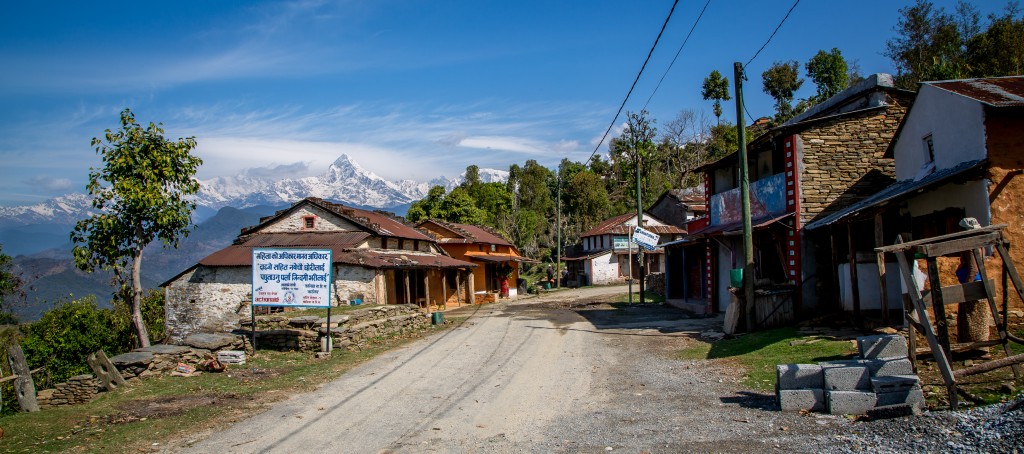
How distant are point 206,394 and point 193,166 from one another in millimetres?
11936

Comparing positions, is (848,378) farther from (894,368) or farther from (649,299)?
(649,299)

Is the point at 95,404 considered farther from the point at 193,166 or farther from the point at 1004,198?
the point at 1004,198

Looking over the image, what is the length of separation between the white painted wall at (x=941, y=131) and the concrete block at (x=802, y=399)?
6946 mm

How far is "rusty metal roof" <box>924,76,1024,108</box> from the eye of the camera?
11531 millimetres

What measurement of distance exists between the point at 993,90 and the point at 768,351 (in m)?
7.15

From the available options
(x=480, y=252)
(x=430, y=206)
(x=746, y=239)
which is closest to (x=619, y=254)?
(x=480, y=252)

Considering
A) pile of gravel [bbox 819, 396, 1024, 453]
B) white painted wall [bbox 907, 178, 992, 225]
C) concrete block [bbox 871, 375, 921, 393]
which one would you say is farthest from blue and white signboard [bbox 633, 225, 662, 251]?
pile of gravel [bbox 819, 396, 1024, 453]

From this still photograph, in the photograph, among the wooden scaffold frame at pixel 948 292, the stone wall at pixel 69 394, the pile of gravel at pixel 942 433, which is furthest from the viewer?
the stone wall at pixel 69 394

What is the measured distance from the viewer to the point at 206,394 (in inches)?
438

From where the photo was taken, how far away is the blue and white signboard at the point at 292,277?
640 inches

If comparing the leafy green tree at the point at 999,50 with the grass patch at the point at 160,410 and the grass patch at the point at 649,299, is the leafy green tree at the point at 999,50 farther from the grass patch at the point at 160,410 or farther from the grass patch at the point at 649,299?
the grass patch at the point at 160,410

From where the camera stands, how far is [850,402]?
781cm

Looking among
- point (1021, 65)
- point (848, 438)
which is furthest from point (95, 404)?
point (1021, 65)

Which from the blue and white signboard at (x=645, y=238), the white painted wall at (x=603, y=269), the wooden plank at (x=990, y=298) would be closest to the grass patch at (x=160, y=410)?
the wooden plank at (x=990, y=298)
